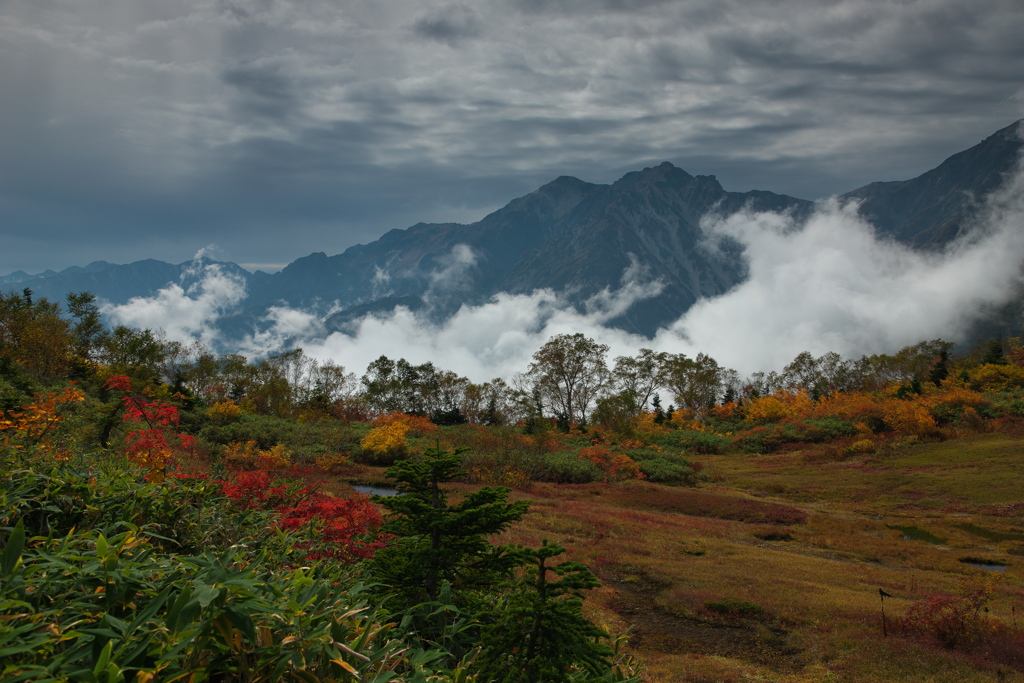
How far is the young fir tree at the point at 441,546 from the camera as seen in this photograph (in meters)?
4.50

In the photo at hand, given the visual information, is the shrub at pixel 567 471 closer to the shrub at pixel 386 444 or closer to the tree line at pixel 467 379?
the shrub at pixel 386 444

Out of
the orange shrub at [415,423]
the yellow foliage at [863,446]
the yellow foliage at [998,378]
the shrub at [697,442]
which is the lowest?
the shrub at [697,442]

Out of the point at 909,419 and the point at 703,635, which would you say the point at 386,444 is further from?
the point at 909,419

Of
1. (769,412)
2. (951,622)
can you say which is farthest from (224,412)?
(769,412)

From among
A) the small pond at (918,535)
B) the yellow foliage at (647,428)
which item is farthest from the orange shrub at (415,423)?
the small pond at (918,535)

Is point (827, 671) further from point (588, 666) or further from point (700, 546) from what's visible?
point (700, 546)

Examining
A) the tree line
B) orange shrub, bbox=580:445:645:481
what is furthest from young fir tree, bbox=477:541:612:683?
the tree line

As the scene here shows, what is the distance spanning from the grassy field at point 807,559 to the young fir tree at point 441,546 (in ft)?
15.3

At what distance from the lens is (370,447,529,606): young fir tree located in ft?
14.8

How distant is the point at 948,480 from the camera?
2744 centimetres

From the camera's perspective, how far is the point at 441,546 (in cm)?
461

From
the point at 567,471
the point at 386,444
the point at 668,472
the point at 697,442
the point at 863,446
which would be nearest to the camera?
the point at 386,444

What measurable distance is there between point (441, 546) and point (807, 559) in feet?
51.4

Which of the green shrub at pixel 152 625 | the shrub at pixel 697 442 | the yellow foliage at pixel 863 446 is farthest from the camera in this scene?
the shrub at pixel 697 442
